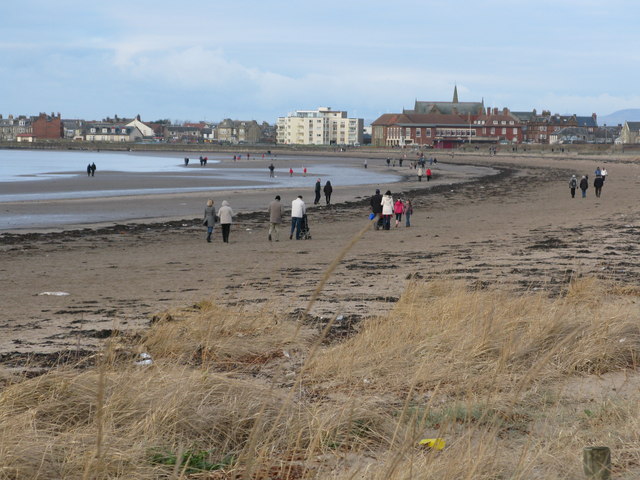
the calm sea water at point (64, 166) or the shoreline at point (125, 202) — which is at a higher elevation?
the shoreline at point (125, 202)

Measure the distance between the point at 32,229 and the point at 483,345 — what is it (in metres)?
22.2

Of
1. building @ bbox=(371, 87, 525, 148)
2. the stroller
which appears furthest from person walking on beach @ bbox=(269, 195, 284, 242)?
building @ bbox=(371, 87, 525, 148)

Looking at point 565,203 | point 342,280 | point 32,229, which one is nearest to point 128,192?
point 32,229

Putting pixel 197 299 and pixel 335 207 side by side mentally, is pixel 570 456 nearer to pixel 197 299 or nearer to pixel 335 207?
pixel 197 299

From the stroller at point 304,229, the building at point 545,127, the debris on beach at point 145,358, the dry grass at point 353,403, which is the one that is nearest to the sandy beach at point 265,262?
the stroller at point 304,229

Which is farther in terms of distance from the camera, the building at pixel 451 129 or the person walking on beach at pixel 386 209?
the building at pixel 451 129

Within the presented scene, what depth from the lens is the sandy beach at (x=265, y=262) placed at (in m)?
11.1

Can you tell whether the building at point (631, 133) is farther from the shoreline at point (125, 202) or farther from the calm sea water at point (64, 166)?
the shoreline at point (125, 202)

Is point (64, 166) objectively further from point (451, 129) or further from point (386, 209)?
point (451, 129)

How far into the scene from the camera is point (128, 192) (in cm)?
4591

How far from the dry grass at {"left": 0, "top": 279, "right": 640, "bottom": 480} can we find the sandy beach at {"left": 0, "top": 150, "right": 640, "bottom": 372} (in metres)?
0.77

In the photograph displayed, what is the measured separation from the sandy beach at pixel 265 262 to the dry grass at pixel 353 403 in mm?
768

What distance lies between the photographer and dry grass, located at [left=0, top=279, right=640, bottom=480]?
447 cm

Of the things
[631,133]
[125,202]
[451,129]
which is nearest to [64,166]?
[125,202]
